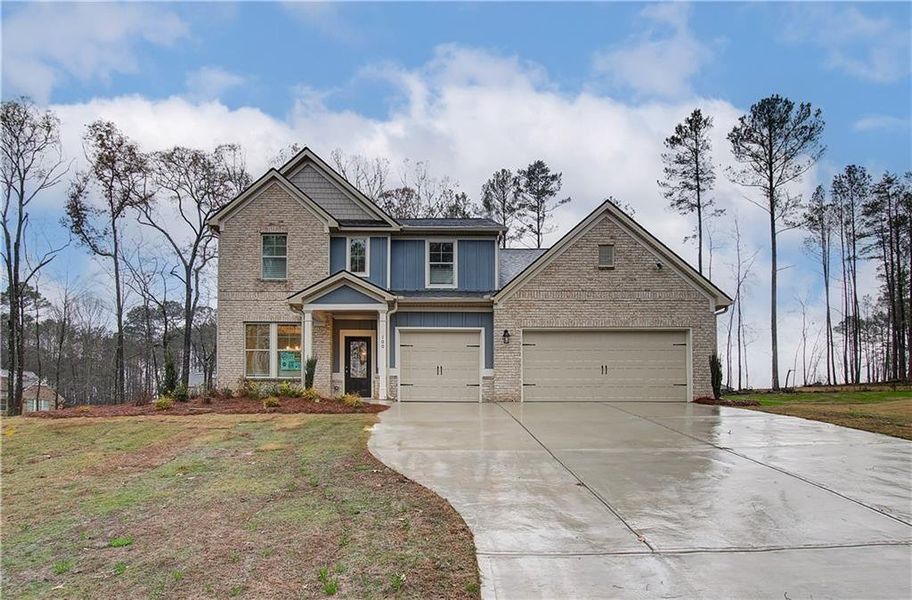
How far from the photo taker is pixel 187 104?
20734 mm

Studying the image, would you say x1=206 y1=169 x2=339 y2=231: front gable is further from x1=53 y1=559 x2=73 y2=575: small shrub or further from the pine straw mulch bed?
x1=53 y1=559 x2=73 y2=575: small shrub

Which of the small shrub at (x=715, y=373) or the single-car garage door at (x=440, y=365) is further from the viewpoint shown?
the single-car garage door at (x=440, y=365)

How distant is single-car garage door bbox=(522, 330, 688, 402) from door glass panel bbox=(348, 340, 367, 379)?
204 inches

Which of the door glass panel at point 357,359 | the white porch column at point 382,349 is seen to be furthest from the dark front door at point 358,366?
the white porch column at point 382,349

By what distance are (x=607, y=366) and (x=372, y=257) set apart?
27.3 feet

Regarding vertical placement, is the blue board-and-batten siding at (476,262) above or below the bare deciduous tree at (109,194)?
below

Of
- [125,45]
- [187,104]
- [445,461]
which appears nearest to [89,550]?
[445,461]

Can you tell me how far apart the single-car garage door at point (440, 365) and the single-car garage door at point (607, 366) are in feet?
5.41

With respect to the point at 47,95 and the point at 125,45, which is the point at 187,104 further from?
the point at 125,45

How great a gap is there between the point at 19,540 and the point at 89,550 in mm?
881

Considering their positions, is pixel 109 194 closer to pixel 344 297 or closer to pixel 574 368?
pixel 344 297

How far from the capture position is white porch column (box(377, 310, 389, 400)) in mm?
16906

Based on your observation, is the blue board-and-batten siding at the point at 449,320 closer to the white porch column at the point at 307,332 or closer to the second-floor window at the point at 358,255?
the second-floor window at the point at 358,255

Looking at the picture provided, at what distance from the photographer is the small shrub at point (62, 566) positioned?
424 cm
